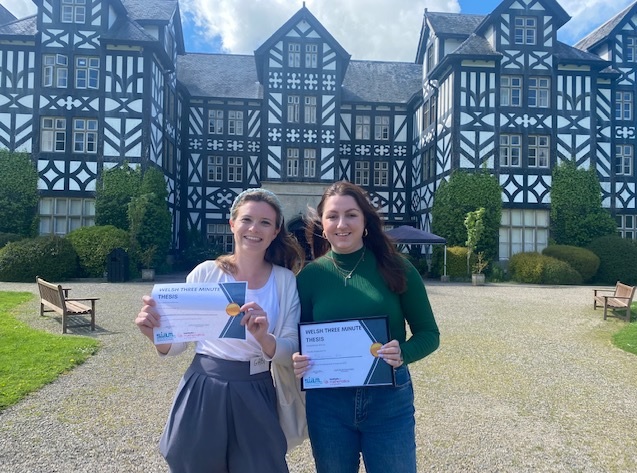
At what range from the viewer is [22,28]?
1959 cm

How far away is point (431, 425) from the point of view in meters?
4.27

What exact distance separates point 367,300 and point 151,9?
2437 cm

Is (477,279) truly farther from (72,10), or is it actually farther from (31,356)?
(72,10)

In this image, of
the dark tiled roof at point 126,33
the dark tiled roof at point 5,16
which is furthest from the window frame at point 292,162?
the dark tiled roof at point 5,16

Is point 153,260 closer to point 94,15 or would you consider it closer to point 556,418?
point 94,15

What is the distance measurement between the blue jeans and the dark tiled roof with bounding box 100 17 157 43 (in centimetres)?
2002

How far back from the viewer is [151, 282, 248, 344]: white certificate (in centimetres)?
208

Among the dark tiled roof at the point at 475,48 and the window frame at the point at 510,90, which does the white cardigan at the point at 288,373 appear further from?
the window frame at the point at 510,90

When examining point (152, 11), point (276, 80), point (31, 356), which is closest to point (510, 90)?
point (276, 80)

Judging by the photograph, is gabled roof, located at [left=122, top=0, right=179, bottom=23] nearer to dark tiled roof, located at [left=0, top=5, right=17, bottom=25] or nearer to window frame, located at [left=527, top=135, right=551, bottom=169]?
dark tiled roof, located at [left=0, top=5, right=17, bottom=25]

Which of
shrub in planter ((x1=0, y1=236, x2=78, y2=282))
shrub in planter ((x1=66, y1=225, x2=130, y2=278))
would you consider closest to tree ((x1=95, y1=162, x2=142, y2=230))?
shrub in planter ((x1=66, y1=225, x2=130, y2=278))

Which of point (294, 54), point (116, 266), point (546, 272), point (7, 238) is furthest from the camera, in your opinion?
point (294, 54)

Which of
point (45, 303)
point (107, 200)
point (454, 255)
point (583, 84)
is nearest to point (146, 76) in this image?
point (107, 200)

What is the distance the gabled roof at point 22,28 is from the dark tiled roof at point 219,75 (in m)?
7.33
